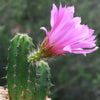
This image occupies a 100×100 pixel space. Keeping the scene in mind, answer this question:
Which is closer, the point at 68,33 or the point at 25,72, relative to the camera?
the point at 68,33

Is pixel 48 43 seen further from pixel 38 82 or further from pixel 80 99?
pixel 80 99

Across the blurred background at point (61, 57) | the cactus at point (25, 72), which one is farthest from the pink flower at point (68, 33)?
the blurred background at point (61, 57)

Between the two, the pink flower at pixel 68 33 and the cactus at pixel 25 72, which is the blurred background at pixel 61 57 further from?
the pink flower at pixel 68 33

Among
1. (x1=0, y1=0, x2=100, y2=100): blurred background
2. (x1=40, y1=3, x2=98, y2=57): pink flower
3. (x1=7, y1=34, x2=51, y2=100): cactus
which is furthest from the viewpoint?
(x1=0, y1=0, x2=100, y2=100): blurred background

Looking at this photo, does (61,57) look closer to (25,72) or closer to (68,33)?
(25,72)

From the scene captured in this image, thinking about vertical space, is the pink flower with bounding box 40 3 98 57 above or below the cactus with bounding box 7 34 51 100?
above

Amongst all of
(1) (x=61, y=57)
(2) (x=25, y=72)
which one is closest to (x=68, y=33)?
(2) (x=25, y=72)

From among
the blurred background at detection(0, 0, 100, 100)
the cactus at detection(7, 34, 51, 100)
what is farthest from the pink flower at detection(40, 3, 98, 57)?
the blurred background at detection(0, 0, 100, 100)

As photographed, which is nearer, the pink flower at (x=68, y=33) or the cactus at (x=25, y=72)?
the pink flower at (x=68, y=33)

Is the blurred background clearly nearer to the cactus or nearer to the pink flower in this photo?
the cactus
